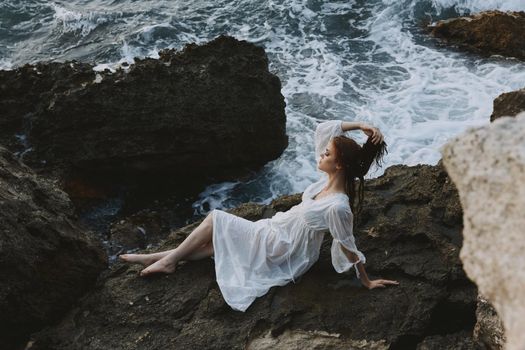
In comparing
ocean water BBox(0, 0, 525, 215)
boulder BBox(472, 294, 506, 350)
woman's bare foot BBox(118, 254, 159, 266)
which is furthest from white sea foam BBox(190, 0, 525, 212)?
boulder BBox(472, 294, 506, 350)

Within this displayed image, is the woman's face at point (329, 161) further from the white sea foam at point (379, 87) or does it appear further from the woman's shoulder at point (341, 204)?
the white sea foam at point (379, 87)

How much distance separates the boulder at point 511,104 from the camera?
5.62 metres

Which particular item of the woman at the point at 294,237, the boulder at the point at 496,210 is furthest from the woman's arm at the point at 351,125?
the boulder at the point at 496,210

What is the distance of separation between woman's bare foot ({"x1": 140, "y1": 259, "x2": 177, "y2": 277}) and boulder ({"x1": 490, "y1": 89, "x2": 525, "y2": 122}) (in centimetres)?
360

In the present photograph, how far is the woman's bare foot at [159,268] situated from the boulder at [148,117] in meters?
2.77

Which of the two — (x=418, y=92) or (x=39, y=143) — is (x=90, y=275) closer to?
(x=39, y=143)

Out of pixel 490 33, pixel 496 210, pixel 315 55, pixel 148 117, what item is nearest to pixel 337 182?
pixel 496 210

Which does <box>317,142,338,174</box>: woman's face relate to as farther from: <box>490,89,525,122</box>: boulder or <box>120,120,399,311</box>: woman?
<box>490,89,525,122</box>: boulder

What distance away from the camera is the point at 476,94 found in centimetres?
973

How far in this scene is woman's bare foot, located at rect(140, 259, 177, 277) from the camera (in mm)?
4730

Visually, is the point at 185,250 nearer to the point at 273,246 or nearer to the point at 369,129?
the point at 273,246

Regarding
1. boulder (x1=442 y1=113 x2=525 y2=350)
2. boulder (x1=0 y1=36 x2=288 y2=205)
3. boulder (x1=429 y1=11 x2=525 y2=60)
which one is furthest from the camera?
boulder (x1=429 y1=11 x2=525 y2=60)

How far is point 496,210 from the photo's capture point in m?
1.67

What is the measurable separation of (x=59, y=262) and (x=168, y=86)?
317cm
